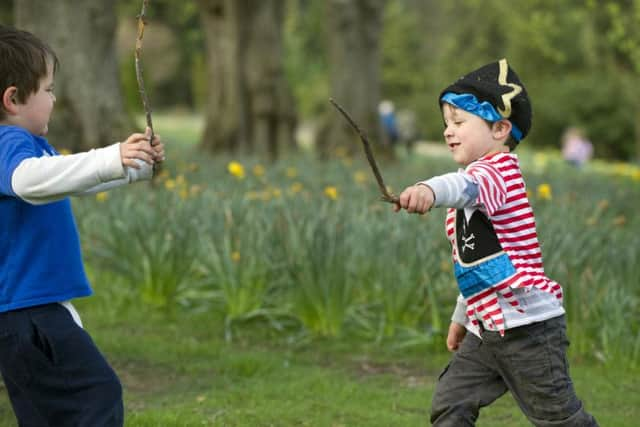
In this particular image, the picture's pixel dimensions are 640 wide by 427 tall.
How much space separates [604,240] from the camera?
20.0ft

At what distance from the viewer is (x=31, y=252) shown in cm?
261

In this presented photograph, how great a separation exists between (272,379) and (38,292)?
6.96 feet

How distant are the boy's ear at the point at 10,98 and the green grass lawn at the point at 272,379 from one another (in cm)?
153

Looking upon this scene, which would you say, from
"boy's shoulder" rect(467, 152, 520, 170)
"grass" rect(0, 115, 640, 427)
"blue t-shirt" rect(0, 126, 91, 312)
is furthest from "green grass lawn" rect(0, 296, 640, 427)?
"boy's shoulder" rect(467, 152, 520, 170)

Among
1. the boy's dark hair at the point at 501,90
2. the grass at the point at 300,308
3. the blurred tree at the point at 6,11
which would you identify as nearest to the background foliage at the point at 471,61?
the blurred tree at the point at 6,11

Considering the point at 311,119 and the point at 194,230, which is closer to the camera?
the point at 194,230

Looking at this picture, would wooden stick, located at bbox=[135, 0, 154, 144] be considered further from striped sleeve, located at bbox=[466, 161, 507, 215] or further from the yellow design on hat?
the yellow design on hat

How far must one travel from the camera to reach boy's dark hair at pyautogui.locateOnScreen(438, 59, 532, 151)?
9.55ft

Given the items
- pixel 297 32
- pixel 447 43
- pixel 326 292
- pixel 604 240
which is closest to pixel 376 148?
pixel 604 240

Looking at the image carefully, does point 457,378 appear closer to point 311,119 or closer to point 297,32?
point 297,32

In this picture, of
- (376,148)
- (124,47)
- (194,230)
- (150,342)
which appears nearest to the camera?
(150,342)

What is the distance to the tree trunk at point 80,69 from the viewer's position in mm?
8172

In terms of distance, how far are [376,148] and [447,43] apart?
30.8 meters

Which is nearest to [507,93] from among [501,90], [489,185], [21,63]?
[501,90]
